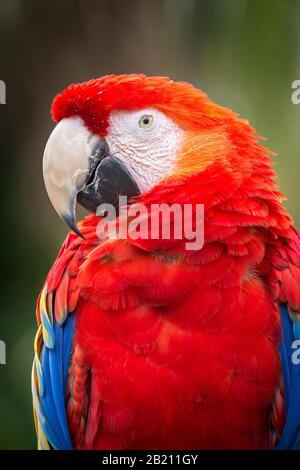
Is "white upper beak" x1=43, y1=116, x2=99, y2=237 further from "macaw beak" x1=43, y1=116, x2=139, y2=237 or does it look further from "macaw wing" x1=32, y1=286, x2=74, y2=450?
"macaw wing" x1=32, y1=286, x2=74, y2=450

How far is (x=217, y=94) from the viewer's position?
1481 millimetres

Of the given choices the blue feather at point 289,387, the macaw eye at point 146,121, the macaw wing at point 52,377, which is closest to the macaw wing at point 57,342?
the macaw wing at point 52,377

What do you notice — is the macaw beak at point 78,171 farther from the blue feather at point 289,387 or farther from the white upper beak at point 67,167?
the blue feather at point 289,387

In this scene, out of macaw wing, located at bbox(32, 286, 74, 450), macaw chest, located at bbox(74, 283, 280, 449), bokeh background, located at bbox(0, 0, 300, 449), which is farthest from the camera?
bokeh background, located at bbox(0, 0, 300, 449)

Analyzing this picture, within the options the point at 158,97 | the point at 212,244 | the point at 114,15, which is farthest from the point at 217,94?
the point at 212,244

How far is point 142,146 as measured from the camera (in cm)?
106

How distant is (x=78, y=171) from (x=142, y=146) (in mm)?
135

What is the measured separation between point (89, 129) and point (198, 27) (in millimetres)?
594

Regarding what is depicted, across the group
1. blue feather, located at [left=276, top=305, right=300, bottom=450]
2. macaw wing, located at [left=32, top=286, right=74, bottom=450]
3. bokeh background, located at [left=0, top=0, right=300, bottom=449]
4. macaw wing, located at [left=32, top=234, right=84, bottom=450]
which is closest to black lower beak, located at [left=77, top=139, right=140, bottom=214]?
macaw wing, located at [left=32, top=234, right=84, bottom=450]

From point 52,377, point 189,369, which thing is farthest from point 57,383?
point 189,369

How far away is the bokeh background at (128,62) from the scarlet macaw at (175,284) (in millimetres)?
484

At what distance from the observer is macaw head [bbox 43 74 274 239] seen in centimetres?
99

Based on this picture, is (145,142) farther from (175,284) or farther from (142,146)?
(175,284)
